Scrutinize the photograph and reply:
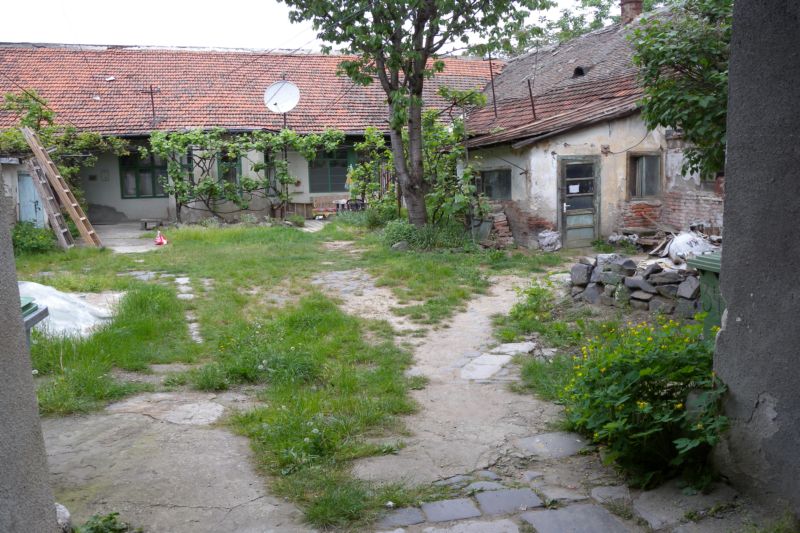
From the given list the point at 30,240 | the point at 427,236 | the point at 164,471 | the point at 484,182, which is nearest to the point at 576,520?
the point at 164,471

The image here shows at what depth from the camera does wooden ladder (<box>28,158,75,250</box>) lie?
1376 cm

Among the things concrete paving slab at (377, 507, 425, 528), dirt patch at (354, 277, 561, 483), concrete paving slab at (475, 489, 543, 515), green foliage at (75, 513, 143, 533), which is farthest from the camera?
dirt patch at (354, 277, 561, 483)

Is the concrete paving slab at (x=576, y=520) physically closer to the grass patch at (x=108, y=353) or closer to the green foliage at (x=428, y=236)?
the grass patch at (x=108, y=353)

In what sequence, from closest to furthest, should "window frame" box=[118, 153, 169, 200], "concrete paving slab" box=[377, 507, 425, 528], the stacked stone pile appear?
Answer: "concrete paving slab" box=[377, 507, 425, 528] → the stacked stone pile → "window frame" box=[118, 153, 169, 200]

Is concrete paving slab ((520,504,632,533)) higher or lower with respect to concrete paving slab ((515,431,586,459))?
lower

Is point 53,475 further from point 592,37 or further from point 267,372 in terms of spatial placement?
point 592,37

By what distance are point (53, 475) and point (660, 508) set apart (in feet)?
10.9

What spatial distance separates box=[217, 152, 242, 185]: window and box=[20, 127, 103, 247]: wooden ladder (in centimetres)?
505

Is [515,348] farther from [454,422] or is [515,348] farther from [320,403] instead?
[320,403]

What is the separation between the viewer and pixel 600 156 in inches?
544

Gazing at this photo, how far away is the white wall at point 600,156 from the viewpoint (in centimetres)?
1367

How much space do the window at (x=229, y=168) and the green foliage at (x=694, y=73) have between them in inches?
554

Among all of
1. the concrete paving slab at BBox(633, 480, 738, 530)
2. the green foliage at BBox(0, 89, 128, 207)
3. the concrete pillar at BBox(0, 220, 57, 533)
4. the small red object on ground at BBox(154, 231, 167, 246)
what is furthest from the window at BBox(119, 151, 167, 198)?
the concrete paving slab at BBox(633, 480, 738, 530)

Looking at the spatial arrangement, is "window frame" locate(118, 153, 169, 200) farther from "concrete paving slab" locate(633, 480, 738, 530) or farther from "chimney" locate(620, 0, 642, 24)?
"concrete paving slab" locate(633, 480, 738, 530)
